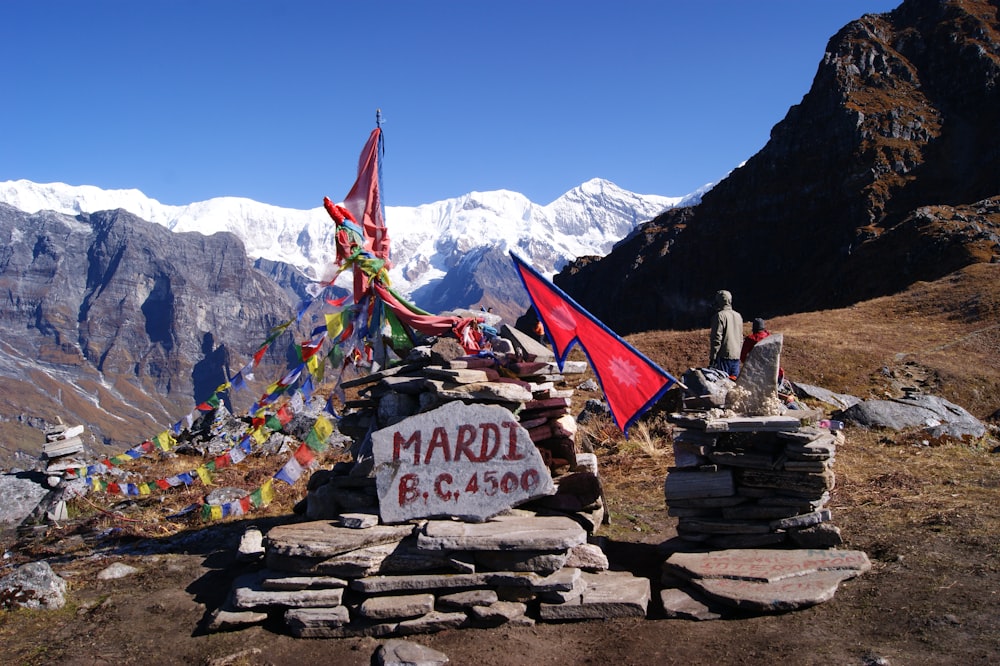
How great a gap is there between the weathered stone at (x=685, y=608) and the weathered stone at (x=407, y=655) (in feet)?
7.36

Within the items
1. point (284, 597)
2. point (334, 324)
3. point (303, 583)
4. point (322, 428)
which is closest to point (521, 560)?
point (303, 583)

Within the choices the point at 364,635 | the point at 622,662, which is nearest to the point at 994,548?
the point at 622,662

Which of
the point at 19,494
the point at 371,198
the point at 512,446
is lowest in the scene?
the point at 19,494

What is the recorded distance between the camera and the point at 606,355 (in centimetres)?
838

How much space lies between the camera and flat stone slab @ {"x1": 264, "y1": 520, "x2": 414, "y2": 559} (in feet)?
23.6

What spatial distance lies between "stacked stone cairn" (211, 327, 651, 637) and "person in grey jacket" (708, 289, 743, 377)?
298cm

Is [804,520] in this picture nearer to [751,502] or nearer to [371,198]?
[751,502]

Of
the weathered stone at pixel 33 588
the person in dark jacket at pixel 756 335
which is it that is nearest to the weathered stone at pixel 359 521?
the weathered stone at pixel 33 588

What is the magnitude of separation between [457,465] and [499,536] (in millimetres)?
1009

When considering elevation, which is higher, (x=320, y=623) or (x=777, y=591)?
(x=777, y=591)

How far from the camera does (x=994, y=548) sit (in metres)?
7.49

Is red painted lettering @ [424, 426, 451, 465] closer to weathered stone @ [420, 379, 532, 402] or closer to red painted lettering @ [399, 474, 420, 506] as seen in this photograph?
red painted lettering @ [399, 474, 420, 506]

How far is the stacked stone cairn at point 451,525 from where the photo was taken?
7.02 m

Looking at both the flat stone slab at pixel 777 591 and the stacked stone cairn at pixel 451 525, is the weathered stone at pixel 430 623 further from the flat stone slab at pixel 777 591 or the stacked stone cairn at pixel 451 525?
the flat stone slab at pixel 777 591
